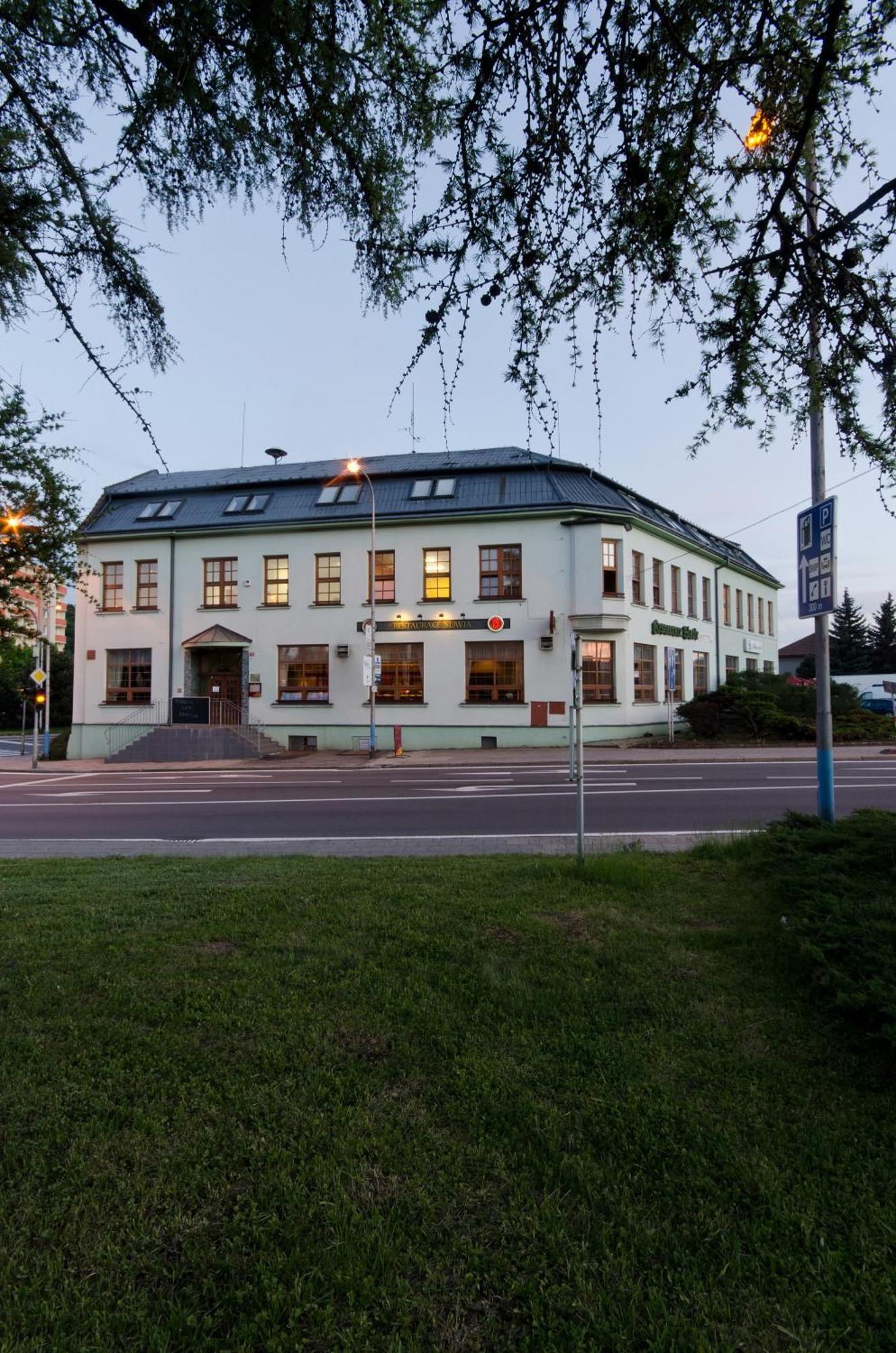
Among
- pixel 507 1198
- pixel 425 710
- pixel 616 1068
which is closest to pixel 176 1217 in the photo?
pixel 507 1198

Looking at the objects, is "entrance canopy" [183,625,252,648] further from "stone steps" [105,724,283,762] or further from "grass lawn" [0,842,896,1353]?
"grass lawn" [0,842,896,1353]

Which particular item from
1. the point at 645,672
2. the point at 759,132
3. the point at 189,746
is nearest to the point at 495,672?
the point at 645,672

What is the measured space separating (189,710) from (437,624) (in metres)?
9.90

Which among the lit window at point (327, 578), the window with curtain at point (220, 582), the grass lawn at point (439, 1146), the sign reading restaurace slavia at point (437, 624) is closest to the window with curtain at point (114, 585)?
the window with curtain at point (220, 582)

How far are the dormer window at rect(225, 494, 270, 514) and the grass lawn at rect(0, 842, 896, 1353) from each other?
26827 millimetres

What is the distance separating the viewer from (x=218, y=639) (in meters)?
28.0

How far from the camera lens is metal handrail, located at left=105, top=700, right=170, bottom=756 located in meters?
28.7

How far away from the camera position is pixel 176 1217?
2299 mm

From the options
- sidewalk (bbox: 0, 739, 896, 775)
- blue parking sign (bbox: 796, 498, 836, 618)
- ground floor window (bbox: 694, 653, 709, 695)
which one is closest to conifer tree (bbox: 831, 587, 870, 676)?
ground floor window (bbox: 694, 653, 709, 695)

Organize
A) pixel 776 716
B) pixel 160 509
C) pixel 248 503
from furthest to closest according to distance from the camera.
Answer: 1. pixel 160 509
2. pixel 248 503
3. pixel 776 716

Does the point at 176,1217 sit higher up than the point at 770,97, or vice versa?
the point at 770,97

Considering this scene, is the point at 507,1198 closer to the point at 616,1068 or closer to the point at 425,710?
the point at 616,1068

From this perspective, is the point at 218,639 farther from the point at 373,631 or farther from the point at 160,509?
the point at 160,509

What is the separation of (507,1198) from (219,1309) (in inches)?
36.8
